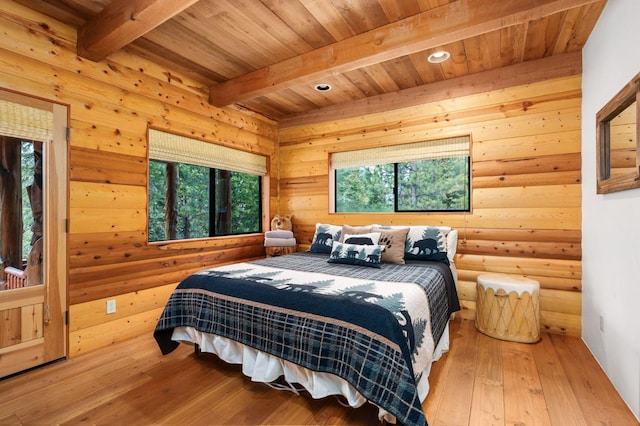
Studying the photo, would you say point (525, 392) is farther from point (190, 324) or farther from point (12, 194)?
point (12, 194)

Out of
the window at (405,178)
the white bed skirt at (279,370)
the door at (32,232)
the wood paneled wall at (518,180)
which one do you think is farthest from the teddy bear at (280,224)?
the door at (32,232)

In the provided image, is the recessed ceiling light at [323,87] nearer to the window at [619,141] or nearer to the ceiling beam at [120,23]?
the ceiling beam at [120,23]

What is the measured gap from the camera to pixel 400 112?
11.8ft

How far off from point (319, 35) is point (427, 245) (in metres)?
2.11

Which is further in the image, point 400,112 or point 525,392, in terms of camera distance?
point 400,112

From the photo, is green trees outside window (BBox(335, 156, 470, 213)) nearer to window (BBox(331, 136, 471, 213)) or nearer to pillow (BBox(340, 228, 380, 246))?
window (BBox(331, 136, 471, 213))

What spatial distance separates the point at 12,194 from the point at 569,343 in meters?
4.55

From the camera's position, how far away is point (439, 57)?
2816 mm

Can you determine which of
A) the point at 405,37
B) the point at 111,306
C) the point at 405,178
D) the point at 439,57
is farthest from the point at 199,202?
the point at 439,57

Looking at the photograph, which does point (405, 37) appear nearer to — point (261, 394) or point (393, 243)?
point (393, 243)

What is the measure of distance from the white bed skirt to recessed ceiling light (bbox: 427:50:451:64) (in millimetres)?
2438

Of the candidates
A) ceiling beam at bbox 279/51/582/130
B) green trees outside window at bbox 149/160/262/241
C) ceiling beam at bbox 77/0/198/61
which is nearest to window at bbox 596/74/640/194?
ceiling beam at bbox 279/51/582/130

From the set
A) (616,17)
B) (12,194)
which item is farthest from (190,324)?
(616,17)

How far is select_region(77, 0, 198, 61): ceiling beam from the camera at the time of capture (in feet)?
6.23
